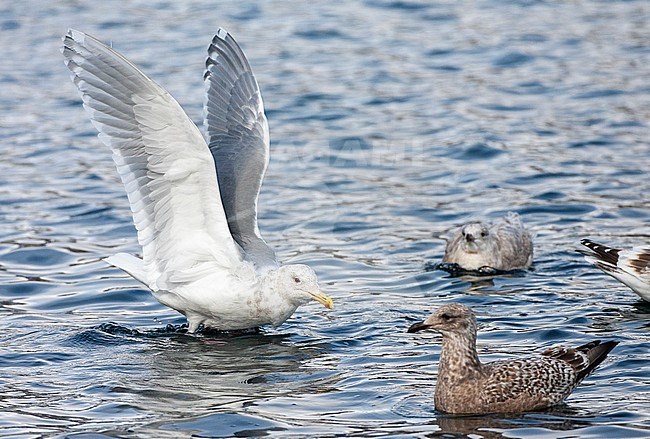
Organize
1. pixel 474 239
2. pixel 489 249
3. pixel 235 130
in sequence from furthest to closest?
1. pixel 489 249
2. pixel 474 239
3. pixel 235 130

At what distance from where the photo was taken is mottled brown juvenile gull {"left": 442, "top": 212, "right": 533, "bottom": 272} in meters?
10.9

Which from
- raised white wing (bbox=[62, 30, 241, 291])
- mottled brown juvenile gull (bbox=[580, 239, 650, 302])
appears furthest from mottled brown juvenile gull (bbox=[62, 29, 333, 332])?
mottled brown juvenile gull (bbox=[580, 239, 650, 302])

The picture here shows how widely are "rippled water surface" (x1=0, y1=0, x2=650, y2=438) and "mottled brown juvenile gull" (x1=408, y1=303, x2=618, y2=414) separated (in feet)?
0.35

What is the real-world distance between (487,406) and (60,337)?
3369 millimetres

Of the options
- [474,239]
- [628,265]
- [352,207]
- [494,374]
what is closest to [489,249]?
[474,239]

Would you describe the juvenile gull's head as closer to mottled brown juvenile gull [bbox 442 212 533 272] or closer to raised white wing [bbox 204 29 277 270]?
raised white wing [bbox 204 29 277 270]

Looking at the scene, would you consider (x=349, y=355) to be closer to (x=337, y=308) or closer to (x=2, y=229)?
(x=337, y=308)

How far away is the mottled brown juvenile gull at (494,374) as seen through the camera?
7043mm

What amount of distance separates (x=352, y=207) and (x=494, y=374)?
19.2 feet

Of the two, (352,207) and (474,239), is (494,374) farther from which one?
(352,207)

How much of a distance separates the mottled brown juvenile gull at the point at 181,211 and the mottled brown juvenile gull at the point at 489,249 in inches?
87.4

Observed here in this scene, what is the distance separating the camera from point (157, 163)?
28.3 feet

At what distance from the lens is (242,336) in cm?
923

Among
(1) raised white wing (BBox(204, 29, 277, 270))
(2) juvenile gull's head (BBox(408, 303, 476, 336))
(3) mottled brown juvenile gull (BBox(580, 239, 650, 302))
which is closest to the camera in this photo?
(2) juvenile gull's head (BBox(408, 303, 476, 336))
